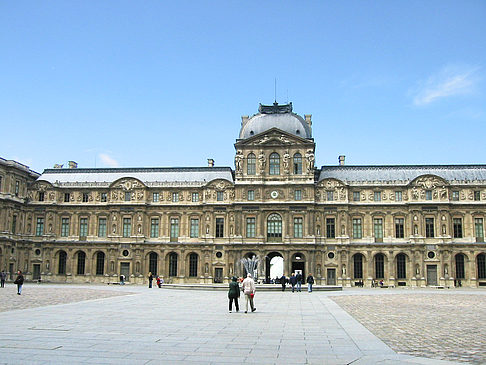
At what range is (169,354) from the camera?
1320 cm

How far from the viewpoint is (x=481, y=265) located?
204 ft

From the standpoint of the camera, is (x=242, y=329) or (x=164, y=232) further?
(x=164, y=232)

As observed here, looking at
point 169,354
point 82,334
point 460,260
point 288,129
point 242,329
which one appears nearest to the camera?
point 169,354

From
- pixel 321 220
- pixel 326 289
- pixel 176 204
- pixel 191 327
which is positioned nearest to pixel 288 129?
pixel 321 220

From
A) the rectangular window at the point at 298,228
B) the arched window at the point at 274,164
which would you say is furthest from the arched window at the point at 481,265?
the arched window at the point at 274,164

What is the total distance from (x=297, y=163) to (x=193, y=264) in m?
19.0

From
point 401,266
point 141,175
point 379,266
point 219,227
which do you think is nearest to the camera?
point 401,266

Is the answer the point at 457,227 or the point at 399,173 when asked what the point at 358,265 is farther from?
the point at 399,173

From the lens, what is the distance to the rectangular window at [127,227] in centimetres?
6806

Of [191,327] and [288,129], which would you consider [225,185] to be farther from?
[191,327]

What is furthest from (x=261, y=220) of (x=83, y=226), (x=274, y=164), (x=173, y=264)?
(x=83, y=226)

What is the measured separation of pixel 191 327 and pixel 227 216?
47524 millimetres

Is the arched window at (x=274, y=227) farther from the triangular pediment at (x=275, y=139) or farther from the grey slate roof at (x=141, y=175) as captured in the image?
the triangular pediment at (x=275, y=139)

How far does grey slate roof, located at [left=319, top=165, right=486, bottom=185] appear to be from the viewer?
6500 centimetres
